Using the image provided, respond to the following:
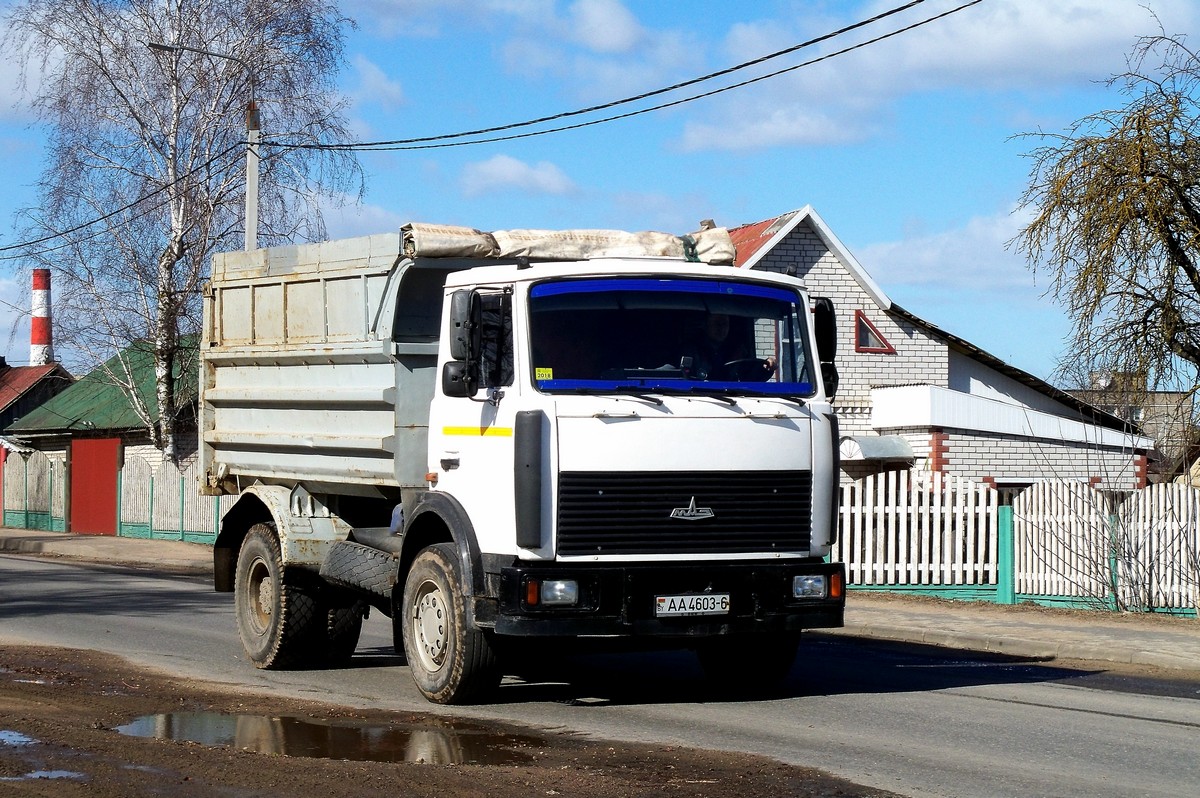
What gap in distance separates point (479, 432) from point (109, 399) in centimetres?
3324

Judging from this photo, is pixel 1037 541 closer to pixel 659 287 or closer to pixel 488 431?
pixel 659 287

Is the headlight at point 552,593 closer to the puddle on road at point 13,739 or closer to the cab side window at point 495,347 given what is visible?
the cab side window at point 495,347

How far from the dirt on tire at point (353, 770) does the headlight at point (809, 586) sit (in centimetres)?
168

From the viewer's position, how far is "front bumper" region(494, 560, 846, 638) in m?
8.69

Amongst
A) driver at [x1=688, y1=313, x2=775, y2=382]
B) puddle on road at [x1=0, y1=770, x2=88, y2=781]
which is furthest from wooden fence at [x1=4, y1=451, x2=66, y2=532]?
puddle on road at [x1=0, y1=770, x2=88, y2=781]

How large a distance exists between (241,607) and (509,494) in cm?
432

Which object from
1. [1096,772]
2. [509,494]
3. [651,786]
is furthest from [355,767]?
[1096,772]

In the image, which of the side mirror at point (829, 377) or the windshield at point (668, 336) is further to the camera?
the side mirror at point (829, 377)

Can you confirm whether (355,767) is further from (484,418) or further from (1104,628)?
(1104,628)

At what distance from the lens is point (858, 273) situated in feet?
96.5

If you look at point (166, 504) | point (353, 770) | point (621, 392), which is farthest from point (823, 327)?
point (166, 504)

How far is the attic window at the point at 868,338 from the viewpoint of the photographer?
2948cm

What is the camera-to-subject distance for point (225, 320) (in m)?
12.7

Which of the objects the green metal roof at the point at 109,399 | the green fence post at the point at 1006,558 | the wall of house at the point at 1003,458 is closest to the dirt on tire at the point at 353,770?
the green fence post at the point at 1006,558
